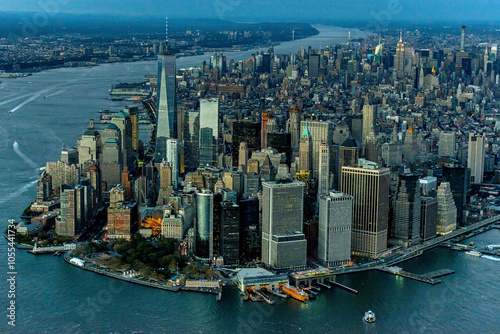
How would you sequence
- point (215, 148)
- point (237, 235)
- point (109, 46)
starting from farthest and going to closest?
1. point (109, 46)
2. point (215, 148)
3. point (237, 235)

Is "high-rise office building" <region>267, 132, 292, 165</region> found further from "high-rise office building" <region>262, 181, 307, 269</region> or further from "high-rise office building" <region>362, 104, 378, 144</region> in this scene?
"high-rise office building" <region>262, 181, 307, 269</region>

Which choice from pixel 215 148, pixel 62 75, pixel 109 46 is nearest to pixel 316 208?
pixel 215 148

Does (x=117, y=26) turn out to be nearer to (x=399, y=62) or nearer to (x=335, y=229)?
(x=399, y=62)

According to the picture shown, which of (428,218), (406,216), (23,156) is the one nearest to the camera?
(406,216)

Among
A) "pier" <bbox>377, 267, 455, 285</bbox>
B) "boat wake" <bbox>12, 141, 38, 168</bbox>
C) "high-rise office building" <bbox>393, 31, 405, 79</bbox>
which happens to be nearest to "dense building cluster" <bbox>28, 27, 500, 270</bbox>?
"pier" <bbox>377, 267, 455, 285</bbox>

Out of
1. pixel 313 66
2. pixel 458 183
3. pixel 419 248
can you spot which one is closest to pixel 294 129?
pixel 458 183

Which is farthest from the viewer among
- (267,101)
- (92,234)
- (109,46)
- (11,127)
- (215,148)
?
(109,46)

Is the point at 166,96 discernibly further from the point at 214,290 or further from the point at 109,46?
the point at 109,46
